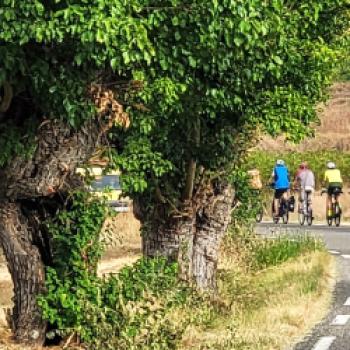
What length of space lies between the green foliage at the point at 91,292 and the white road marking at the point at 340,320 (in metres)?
2.37

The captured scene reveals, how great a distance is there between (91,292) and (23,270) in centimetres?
66

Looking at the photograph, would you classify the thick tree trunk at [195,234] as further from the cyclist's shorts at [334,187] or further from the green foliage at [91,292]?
the cyclist's shorts at [334,187]

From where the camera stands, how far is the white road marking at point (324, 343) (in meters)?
11.2

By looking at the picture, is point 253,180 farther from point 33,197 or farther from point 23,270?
point 33,197

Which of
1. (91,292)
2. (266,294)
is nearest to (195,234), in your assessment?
(266,294)

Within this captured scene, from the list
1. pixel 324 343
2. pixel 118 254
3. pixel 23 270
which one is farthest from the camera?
pixel 118 254

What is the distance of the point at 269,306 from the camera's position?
13.9 meters

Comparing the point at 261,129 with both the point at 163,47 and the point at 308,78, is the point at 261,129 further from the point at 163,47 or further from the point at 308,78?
the point at 163,47

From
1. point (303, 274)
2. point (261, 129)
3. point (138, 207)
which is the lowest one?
point (303, 274)

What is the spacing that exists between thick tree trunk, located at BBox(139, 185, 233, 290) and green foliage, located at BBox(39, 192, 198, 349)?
263 centimetres

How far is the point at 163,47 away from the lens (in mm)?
8812

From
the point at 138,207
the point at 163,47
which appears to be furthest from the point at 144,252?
the point at 163,47

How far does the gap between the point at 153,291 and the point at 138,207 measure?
3.25 meters

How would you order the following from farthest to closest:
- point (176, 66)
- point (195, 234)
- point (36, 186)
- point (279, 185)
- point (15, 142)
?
point (279, 185), point (195, 234), point (36, 186), point (15, 142), point (176, 66)
